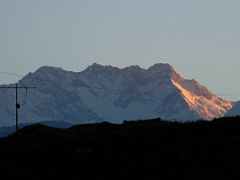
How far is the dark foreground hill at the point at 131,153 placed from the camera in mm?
79812

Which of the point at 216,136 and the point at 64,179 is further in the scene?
the point at 216,136

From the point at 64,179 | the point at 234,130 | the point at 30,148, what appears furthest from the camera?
the point at 234,130

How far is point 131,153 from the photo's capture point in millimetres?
86438

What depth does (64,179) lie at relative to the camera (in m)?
77.8

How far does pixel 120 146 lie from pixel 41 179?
12.5 m

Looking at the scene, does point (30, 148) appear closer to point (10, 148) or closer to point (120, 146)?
point (10, 148)

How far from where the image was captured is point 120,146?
288 ft

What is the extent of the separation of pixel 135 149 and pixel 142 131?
5858 millimetres

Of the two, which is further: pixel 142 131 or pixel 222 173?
pixel 142 131

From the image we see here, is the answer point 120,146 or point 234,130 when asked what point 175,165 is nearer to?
point 120,146

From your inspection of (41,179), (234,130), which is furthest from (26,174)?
(234,130)

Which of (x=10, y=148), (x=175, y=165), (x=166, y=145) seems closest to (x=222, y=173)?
(x=175, y=165)

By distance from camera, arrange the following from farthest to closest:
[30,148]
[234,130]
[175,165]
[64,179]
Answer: [234,130]
[30,148]
[175,165]
[64,179]

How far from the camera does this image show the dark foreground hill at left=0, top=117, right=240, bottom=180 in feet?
262
